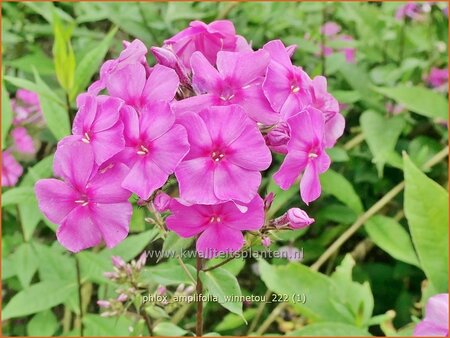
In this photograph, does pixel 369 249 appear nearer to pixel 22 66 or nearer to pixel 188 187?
pixel 22 66

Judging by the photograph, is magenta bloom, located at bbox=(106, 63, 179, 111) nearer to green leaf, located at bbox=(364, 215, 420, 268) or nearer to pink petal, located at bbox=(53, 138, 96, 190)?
pink petal, located at bbox=(53, 138, 96, 190)

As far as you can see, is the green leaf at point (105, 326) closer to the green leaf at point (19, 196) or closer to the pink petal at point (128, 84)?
the green leaf at point (19, 196)

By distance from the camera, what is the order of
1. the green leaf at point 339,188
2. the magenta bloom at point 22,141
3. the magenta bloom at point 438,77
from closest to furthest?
the green leaf at point 339,188 → the magenta bloom at point 22,141 → the magenta bloom at point 438,77

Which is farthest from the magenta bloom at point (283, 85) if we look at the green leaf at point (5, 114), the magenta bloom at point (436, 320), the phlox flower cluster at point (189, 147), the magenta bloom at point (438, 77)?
the magenta bloom at point (438, 77)

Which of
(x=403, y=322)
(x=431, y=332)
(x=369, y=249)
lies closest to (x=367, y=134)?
(x=369, y=249)

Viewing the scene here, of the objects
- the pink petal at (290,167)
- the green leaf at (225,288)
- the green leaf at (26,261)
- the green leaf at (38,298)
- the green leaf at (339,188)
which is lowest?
the green leaf at (38,298)

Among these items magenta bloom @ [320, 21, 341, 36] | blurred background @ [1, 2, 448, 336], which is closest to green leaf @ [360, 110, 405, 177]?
blurred background @ [1, 2, 448, 336]
